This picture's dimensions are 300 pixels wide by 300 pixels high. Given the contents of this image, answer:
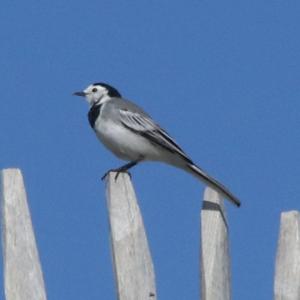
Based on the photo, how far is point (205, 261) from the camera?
434 centimetres

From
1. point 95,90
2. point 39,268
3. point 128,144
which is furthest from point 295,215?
point 95,90

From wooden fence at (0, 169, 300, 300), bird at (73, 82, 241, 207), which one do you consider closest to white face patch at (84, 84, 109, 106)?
bird at (73, 82, 241, 207)

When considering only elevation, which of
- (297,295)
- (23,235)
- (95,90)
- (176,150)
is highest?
(95,90)

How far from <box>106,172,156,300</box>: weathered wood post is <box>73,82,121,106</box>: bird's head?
18.7 feet

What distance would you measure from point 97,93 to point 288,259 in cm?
604

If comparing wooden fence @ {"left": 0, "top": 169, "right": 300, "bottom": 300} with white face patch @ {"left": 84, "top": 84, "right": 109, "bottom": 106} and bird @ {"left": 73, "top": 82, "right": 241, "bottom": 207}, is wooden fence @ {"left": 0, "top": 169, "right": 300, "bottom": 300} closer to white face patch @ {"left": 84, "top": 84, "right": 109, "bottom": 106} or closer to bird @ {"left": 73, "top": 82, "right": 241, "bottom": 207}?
bird @ {"left": 73, "top": 82, "right": 241, "bottom": 207}

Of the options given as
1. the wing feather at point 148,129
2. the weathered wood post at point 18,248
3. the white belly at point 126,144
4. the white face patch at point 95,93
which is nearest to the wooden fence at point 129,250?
the weathered wood post at point 18,248

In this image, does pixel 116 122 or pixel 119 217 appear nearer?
pixel 119 217

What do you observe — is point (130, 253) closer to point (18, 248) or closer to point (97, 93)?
point (18, 248)

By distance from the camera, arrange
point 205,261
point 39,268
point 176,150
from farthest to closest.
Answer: point 176,150, point 205,261, point 39,268

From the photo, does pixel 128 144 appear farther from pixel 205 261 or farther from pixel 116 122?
pixel 205 261

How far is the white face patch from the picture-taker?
9977 mm

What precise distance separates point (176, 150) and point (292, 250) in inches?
160

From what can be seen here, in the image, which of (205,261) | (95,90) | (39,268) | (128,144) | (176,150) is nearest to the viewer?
(39,268)
